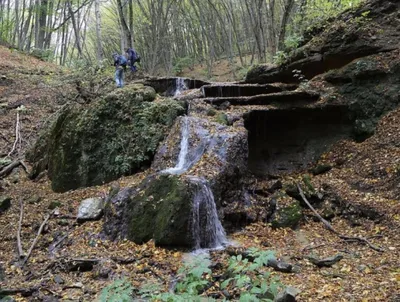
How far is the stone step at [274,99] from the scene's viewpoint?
10.6m

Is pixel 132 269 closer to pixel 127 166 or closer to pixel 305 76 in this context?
pixel 127 166

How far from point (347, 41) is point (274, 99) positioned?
2.87 meters

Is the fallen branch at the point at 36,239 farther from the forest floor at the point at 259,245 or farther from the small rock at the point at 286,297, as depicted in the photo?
the small rock at the point at 286,297

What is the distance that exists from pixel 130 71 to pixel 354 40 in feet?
28.6

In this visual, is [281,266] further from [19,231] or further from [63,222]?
[19,231]

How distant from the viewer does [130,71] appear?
1545cm

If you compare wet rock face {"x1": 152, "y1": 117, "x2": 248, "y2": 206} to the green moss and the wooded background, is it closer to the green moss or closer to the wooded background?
the green moss

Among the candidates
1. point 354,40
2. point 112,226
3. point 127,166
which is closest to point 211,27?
point 354,40

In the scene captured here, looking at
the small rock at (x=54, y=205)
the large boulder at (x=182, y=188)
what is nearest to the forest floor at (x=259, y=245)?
the small rock at (x=54, y=205)

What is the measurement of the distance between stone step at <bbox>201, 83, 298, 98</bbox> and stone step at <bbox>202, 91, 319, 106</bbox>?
3.57 ft

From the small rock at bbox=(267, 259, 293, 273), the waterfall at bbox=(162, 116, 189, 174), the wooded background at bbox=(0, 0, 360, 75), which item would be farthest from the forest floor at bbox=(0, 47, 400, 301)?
the wooded background at bbox=(0, 0, 360, 75)

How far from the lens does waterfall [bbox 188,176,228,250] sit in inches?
263

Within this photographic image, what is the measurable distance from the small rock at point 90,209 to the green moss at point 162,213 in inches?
40.6

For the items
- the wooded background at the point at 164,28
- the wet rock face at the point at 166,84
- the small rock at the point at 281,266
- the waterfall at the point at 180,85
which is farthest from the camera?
the wooded background at the point at 164,28
